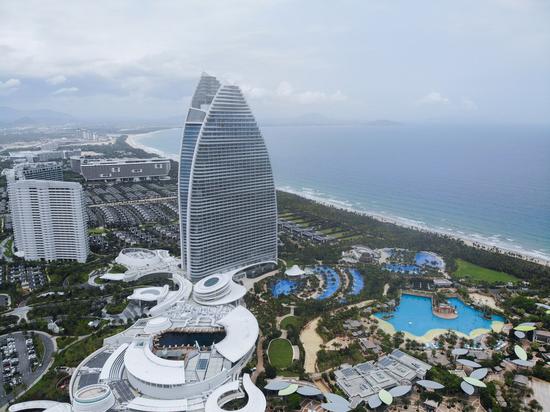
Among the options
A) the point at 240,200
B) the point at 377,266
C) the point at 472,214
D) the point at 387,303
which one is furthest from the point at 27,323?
the point at 472,214

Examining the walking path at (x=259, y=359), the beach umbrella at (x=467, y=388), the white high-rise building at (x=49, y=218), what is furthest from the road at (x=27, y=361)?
the beach umbrella at (x=467, y=388)

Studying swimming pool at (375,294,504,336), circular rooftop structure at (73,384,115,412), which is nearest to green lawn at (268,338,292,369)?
swimming pool at (375,294,504,336)

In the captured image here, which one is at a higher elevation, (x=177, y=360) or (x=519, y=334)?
(x=177, y=360)

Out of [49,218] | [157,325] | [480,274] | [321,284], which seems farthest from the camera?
[49,218]

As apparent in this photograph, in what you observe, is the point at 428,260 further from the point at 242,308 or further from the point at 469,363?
the point at 242,308

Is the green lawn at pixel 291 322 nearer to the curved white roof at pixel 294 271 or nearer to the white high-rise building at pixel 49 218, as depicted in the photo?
the curved white roof at pixel 294 271

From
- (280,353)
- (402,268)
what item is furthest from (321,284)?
(280,353)
